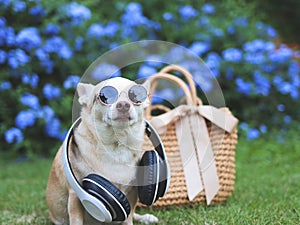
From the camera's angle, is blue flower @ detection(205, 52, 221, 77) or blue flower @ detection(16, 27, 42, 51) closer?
blue flower @ detection(16, 27, 42, 51)

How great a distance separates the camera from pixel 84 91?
1.88 metres

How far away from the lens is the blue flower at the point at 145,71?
12.5ft

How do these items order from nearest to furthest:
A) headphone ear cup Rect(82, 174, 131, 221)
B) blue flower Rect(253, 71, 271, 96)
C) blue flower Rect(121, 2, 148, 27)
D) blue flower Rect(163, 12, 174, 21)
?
headphone ear cup Rect(82, 174, 131, 221)
blue flower Rect(121, 2, 148, 27)
blue flower Rect(253, 71, 271, 96)
blue flower Rect(163, 12, 174, 21)

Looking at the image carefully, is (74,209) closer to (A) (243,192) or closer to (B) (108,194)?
(B) (108,194)

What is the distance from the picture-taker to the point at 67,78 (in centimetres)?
433

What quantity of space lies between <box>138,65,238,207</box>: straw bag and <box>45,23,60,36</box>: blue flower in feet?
6.81

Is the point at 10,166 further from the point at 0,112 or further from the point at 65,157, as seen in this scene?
the point at 65,157

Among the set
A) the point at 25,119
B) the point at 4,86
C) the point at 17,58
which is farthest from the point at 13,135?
the point at 17,58

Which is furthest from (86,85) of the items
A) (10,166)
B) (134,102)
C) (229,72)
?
(229,72)

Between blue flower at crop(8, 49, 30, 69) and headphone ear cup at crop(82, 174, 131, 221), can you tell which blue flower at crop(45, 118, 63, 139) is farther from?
headphone ear cup at crop(82, 174, 131, 221)

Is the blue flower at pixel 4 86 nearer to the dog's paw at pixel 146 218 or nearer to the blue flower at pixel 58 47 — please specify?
the blue flower at pixel 58 47

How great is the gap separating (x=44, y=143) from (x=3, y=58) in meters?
0.80

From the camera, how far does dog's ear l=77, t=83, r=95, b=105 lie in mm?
1871

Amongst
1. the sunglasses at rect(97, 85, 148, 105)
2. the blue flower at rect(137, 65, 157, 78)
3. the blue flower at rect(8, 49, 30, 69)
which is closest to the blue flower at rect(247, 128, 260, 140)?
the blue flower at rect(137, 65, 157, 78)
